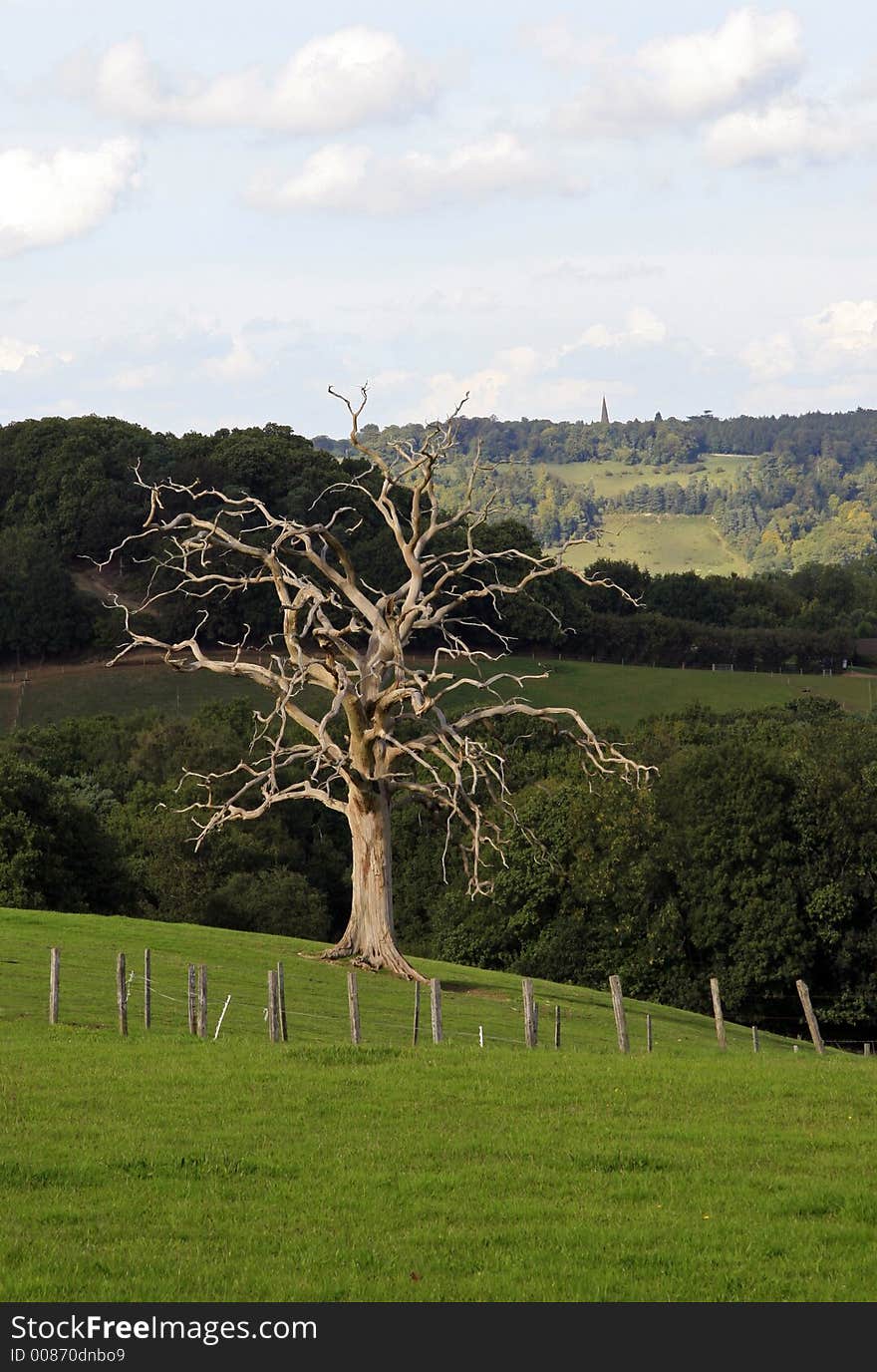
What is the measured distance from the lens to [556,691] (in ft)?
379

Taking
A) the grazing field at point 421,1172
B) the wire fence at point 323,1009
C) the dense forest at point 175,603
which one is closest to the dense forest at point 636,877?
the wire fence at point 323,1009

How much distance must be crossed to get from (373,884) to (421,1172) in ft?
83.2

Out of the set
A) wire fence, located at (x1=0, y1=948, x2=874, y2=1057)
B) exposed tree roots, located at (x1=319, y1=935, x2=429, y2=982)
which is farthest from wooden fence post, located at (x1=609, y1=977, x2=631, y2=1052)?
exposed tree roots, located at (x1=319, y1=935, x2=429, y2=982)

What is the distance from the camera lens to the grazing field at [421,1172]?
13.4 metres

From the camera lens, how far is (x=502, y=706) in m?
42.4

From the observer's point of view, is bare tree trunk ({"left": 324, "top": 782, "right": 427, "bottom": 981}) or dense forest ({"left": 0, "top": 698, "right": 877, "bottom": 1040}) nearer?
bare tree trunk ({"left": 324, "top": 782, "right": 427, "bottom": 981})

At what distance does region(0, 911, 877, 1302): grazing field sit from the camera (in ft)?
43.9

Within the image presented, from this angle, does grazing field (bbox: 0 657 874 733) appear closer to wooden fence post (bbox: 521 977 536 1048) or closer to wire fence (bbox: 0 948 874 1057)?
wire fence (bbox: 0 948 874 1057)

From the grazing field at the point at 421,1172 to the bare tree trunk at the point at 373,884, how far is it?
511 inches

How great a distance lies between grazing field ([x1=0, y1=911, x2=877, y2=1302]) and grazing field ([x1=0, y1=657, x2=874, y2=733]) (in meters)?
83.0

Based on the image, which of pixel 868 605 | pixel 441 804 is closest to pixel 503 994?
pixel 441 804

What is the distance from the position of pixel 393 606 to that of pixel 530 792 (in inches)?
1214

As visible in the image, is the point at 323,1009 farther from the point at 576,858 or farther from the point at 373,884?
the point at 576,858

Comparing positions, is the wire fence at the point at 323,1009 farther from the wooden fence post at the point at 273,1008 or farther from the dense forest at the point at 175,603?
the dense forest at the point at 175,603
